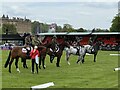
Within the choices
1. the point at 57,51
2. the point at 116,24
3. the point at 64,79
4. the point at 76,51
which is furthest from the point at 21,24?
the point at 64,79

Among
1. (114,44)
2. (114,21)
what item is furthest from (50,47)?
(114,21)

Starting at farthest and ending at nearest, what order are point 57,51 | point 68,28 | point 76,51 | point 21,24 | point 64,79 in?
point 21,24 → point 68,28 → point 76,51 → point 57,51 → point 64,79

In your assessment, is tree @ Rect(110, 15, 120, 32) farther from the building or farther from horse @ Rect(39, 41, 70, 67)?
horse @ Rect(39, 41, 70, 67)

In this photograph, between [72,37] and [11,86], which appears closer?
[11,86]

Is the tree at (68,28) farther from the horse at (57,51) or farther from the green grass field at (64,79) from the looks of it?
the green grass field at (64,79)

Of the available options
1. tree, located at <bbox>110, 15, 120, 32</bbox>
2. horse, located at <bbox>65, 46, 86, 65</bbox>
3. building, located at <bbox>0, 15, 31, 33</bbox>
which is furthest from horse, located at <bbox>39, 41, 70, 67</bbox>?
building, located at <bbox>0, 15, 31, 33</bbox>

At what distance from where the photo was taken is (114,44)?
70.3 metres

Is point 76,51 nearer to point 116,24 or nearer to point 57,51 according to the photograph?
point 57,51

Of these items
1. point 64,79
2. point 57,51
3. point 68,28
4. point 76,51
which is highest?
point 57,51

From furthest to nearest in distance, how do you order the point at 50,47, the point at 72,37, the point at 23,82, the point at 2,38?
the point at 2,38 → the point at 72,37 → the point at 50,47 → the point at 23,82

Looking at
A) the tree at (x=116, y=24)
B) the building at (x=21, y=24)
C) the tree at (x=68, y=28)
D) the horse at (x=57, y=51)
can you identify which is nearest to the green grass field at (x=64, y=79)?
the horse at (x=57, y=51)

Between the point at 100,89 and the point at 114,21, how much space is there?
96.7 meters

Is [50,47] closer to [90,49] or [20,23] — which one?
[90,49]

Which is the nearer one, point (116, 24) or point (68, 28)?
point (116, 24)
